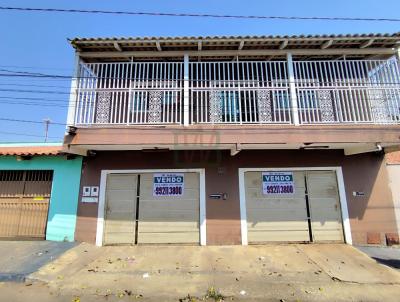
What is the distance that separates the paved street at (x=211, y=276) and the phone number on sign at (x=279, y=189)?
1.61m

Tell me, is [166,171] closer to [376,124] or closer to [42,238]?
[42,238]

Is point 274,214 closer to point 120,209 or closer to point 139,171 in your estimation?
point 139,171

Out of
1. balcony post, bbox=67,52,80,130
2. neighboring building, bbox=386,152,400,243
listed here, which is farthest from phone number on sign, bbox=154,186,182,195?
neighboring building, bbox=386,152,400,243

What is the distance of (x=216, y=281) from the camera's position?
595cm

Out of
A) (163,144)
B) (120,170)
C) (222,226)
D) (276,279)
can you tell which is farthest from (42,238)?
(276,279)

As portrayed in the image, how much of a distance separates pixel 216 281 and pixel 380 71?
7463mm

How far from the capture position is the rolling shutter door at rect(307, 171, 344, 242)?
8625 mm

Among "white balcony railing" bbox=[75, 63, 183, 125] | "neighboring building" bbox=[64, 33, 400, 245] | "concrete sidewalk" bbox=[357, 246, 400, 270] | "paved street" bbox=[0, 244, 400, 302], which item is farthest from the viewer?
"neighboring building" bbox=[64, 33, 400, 245]

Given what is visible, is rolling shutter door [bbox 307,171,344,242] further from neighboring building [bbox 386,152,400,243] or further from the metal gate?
the metal gate

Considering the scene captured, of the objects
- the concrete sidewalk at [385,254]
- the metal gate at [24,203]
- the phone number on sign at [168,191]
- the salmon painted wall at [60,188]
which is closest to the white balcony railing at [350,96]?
the concrete sidewalk at [385,254]

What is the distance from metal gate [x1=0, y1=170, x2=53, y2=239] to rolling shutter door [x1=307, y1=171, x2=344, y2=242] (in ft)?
26.5

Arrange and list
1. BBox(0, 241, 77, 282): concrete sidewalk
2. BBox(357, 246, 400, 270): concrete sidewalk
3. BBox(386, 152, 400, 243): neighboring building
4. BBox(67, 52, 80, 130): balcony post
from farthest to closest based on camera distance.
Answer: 1. BBox(386, 152, 400, 243): neighboring building
2. BBox(67, 52, 80, 130): balcony post
3. BBox(357, 246, 400, 270): concrete sidewalk
4. BBox(0, 241, 77, 282): concrete sidewalk

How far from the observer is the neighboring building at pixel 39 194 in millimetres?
8602

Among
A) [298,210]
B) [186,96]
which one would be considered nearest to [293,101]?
[186,96]
